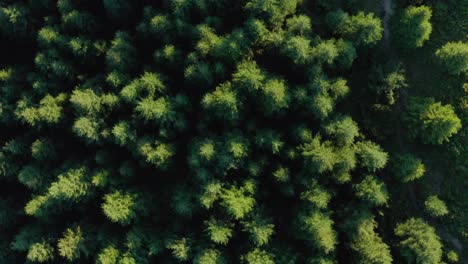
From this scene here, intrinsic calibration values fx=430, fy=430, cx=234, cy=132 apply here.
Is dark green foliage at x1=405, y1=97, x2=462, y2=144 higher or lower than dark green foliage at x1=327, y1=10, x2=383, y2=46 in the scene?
lower

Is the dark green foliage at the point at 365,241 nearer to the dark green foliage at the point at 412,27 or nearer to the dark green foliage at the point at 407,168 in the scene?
the dark green foliage at the point at 407,168

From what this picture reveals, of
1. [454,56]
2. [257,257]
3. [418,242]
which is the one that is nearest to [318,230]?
[257,257]

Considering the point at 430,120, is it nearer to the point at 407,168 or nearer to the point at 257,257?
the point at 407,168

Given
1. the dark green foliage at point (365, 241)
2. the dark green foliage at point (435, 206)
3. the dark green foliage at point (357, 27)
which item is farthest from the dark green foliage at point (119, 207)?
the dark green foliage at point (435, 206)

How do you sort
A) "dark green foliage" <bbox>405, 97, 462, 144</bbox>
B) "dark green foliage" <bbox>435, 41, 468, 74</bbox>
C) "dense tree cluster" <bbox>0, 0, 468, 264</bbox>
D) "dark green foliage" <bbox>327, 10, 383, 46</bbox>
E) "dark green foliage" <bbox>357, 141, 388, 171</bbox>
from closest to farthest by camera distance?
"dense tree cluster" <bbox>0, 0, 468, 264</bbox> → "dark green foliage" <bbox>357, 141, 388, 171</bbox> → "dark green foliage" <bbox>327, 10, 383, 46</bbox> → "dark green foliage" <bbox>405, 97, 462, 144</bbox> → "dark green foliage" <bbox>435, 41, 468, 74</bbox>

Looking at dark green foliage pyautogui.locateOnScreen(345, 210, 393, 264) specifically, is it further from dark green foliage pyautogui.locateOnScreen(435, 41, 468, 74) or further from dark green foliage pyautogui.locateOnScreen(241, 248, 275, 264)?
dark green foliage pyautogui.locateOnScreen(435, 41, 468, 74)

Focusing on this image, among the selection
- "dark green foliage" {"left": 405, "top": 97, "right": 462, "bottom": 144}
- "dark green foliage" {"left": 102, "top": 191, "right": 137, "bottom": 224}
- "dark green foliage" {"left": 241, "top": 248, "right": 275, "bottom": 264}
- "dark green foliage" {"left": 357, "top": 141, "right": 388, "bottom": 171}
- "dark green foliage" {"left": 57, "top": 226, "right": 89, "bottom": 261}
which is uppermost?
"dark green foliage" {"left": 405, "top": 97, "right": 462, "bottom": 144}

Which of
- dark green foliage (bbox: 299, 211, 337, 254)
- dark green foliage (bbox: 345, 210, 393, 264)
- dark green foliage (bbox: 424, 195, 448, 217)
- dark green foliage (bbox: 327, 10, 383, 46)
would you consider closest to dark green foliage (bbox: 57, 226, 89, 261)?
dark green foliage (bbox: 299, 211, 337, 254)

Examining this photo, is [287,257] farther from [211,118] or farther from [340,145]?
[211,118]
